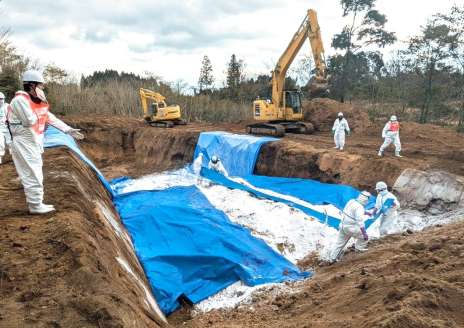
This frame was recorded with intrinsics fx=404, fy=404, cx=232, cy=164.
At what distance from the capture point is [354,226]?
795 cm

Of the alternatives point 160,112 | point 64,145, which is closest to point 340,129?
point 64,145

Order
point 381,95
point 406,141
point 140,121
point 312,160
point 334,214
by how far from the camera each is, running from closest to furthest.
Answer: point 334,214, point 312,160, point 406,141, point 140,121, point 381,95

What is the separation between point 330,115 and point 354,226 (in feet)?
47.0

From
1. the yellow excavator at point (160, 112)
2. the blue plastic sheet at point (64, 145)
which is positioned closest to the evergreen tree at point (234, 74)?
the yellow excavator at point (160, 112)

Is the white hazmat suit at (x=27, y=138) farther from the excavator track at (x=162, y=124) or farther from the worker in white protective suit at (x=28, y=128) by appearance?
the excavator track at (x=162, y=124)

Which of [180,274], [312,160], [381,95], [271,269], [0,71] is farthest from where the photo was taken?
[381,95]

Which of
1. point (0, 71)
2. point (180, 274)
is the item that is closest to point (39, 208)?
point (180, 274)

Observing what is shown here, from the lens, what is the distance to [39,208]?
18.9 feet

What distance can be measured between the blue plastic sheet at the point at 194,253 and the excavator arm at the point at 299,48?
9910 millimetres

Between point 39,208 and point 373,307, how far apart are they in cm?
458

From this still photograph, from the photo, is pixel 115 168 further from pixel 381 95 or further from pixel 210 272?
pixel 381 95

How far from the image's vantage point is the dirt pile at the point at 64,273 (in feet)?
11.2

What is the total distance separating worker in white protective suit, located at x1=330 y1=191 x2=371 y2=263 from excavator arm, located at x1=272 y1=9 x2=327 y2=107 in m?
10.5

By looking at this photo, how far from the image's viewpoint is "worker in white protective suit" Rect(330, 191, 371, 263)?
25.6 ft
